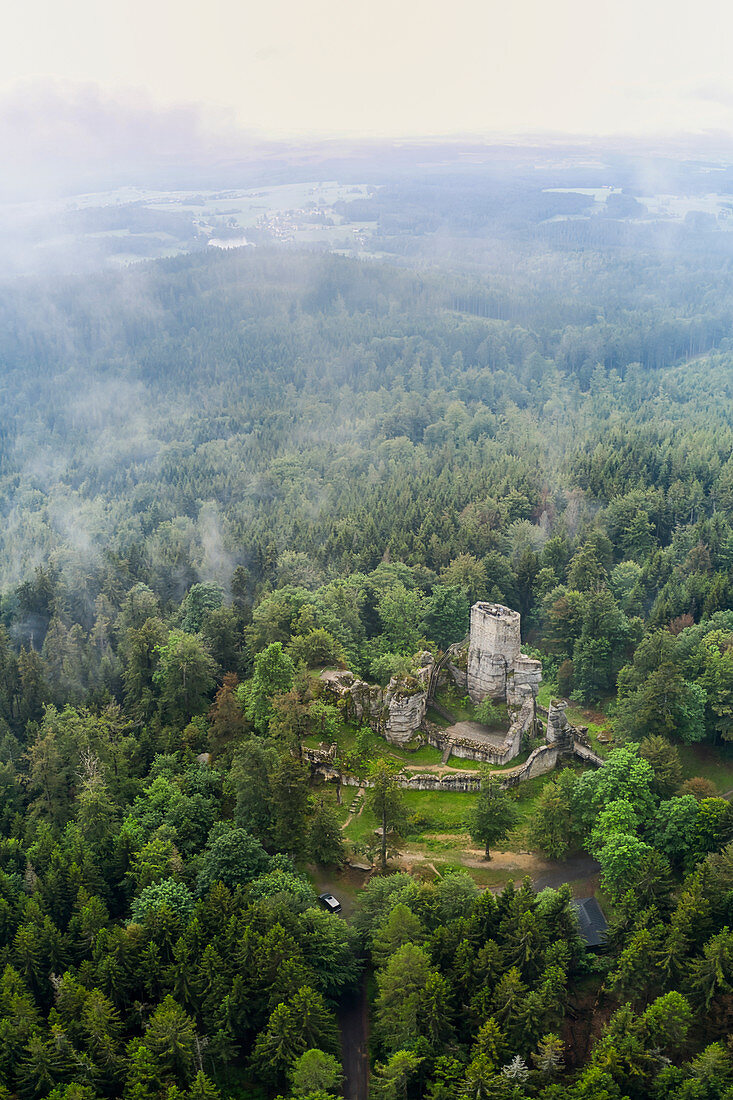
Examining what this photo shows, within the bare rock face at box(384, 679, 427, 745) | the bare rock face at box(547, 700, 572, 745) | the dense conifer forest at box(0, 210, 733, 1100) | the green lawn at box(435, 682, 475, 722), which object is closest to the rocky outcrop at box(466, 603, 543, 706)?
the green lawn at box(435, 682, 475, 722)

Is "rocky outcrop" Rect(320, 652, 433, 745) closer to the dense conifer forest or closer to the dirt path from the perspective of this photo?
the dense conifer forest

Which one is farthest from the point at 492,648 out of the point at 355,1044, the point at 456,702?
the point at 355,1044

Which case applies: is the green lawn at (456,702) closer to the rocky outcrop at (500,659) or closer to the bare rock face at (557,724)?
the rocky outcrop at (500,659)

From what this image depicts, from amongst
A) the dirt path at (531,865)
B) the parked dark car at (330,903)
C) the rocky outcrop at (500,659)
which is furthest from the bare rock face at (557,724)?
the parked dark car at (330,903)

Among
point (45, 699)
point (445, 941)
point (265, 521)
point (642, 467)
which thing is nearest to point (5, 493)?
point (265, 521)

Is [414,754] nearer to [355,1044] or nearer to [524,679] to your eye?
[524,679]

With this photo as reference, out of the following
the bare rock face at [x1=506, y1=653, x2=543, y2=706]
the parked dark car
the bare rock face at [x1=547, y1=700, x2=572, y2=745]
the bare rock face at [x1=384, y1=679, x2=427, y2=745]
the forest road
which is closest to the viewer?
the forest road
